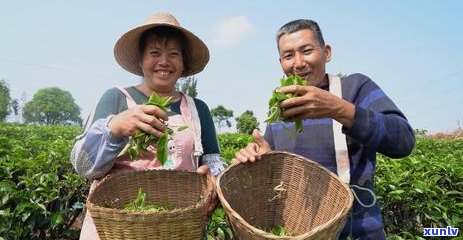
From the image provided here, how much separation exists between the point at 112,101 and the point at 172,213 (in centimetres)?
73

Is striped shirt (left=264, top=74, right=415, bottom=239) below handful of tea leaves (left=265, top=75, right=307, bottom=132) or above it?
below

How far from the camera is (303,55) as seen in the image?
2.04m

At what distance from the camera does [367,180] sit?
1966mm

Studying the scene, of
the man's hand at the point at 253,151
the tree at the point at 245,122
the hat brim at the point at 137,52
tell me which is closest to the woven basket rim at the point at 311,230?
the man's hand at the point at 253,151

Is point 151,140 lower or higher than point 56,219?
higher

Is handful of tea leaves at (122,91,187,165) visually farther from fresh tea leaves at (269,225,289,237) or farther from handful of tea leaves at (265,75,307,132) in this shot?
fresh tea leaves at (269,225,289,237)

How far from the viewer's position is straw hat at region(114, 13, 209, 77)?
211 cm

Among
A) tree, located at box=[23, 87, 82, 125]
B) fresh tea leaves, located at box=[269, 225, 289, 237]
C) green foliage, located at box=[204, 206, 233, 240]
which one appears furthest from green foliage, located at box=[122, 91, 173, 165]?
tree, located at box=[23, 87, 82, 125]

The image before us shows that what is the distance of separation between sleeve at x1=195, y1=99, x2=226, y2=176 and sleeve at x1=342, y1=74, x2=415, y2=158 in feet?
2.25

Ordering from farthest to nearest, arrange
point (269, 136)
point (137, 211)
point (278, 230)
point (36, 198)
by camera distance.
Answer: point (36, 198) < point (269, 136) < point (278, 230) < point (137, 211)

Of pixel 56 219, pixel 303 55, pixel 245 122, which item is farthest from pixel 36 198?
pixel 245 122

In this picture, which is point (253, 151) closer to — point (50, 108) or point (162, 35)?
point (162, 35)

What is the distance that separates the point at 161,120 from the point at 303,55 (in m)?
0.77

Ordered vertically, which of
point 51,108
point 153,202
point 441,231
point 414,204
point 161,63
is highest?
point 161,63
